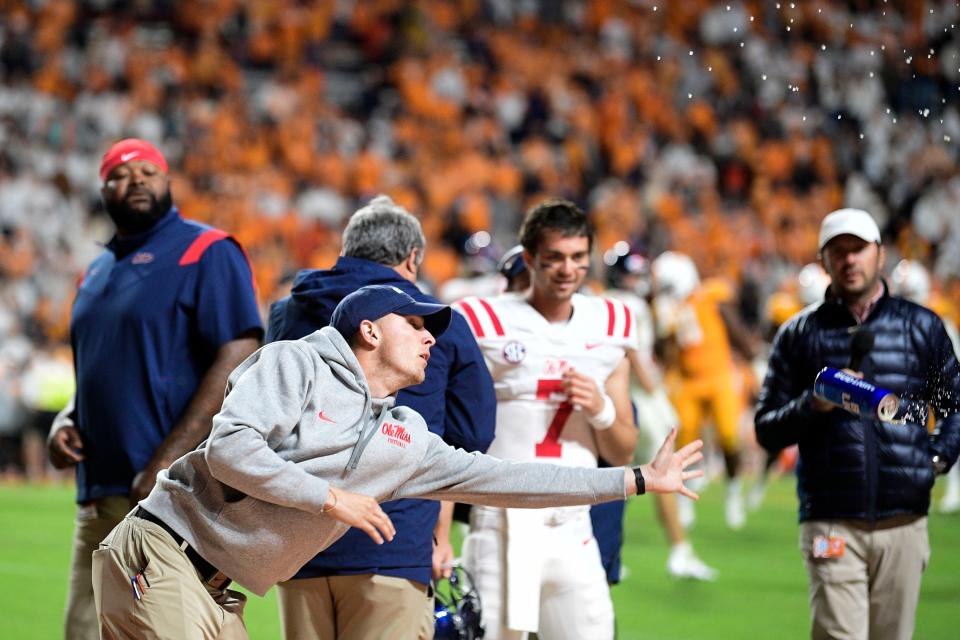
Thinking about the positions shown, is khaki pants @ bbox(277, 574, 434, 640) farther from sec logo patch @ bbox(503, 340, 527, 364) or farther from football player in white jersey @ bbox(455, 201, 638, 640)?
sec logo patch @ bbox(503, 340, 527, 364)

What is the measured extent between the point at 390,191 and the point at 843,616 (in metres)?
16.0

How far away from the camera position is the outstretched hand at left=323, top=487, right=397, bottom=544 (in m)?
3.38

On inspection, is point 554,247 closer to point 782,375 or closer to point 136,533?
point 782,375

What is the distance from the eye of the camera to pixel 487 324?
501 cm

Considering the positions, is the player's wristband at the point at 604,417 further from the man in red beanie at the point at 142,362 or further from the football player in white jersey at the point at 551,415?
the man in red beanie at the point at 142,362

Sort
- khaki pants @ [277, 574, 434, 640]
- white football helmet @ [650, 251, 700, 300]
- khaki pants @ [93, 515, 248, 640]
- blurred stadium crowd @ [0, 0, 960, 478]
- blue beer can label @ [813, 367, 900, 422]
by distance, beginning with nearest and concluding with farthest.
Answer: khaki pants @ [93, 515, 248, 640] < khaki pants @ [277, 574, 434, 640] < blue beer can label @ [813, 367, 900, 422] < white football helmet @ [650, 251, 700, 300] < blurred stadium crowd @ [0, 0, 960, 478]

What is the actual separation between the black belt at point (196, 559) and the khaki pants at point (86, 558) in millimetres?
1304

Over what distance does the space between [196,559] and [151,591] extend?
143mm

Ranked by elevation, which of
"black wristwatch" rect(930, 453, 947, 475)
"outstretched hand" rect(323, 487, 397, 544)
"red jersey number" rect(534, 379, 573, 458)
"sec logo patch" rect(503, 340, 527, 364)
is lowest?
"black wristwatch" rect(930, 453, 947, 475)

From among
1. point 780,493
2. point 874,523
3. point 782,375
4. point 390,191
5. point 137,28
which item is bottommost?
point 780,493

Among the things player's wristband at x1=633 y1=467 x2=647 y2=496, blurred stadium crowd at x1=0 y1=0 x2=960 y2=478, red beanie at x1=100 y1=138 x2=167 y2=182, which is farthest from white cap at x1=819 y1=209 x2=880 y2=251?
blurred stadium crowd at x1=0 y1=0 x2=960 y2=478

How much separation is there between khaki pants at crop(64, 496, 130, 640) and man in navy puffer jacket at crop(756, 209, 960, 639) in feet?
8.11

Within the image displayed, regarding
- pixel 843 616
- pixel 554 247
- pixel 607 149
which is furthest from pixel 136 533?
pixel 607 149

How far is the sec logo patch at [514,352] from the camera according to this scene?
4945mm
